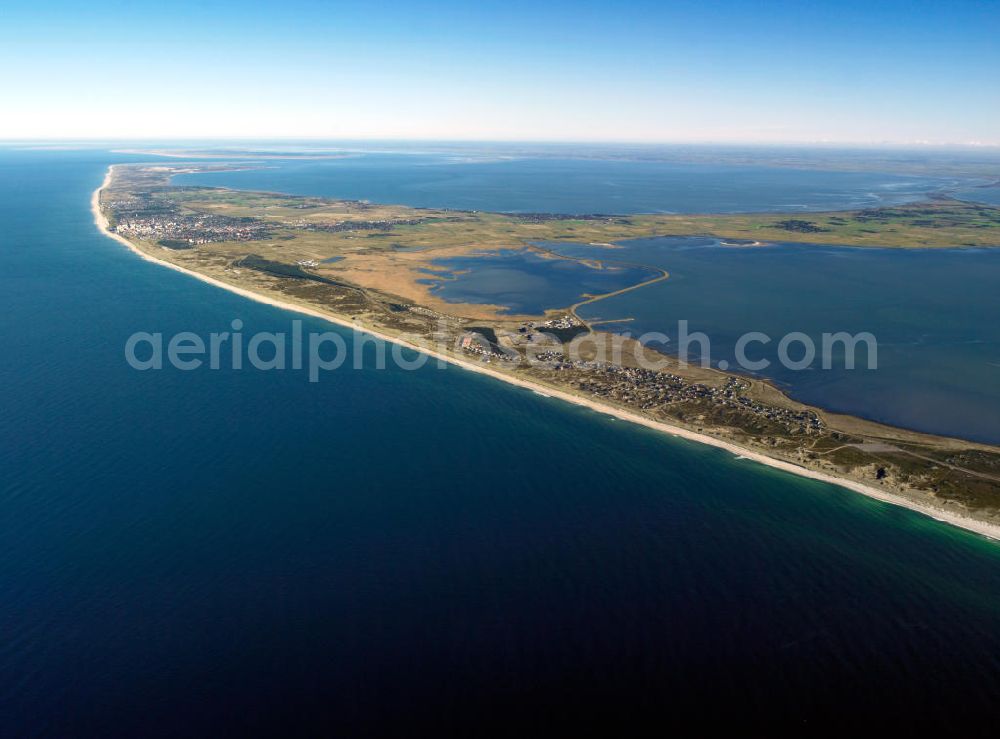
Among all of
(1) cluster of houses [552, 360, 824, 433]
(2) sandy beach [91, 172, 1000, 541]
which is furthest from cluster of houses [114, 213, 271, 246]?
(1) cluster of houses [552, 360, 824, 433]

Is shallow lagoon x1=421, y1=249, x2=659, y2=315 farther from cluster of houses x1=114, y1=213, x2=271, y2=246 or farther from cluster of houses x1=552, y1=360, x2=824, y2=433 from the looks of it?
cluster of houses x1=114, y1=213, x2=271, y2=246

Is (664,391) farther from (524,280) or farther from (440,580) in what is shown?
(524,280)

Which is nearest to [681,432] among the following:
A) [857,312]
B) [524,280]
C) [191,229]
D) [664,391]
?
[664,391]

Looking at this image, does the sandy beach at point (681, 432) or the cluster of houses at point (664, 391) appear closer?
the sandy beach at point (681, 432)

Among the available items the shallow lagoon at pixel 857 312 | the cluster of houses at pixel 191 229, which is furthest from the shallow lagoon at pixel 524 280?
A: the cluster of houses at pixel 191 229

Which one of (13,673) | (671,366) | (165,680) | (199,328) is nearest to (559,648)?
(165,680)

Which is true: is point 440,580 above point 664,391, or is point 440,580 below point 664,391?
below

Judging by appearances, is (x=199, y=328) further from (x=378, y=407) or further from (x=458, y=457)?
(x=458, y=457)

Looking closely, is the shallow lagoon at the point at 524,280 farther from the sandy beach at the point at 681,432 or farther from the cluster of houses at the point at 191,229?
the cluster of houses at the point at 191,229
